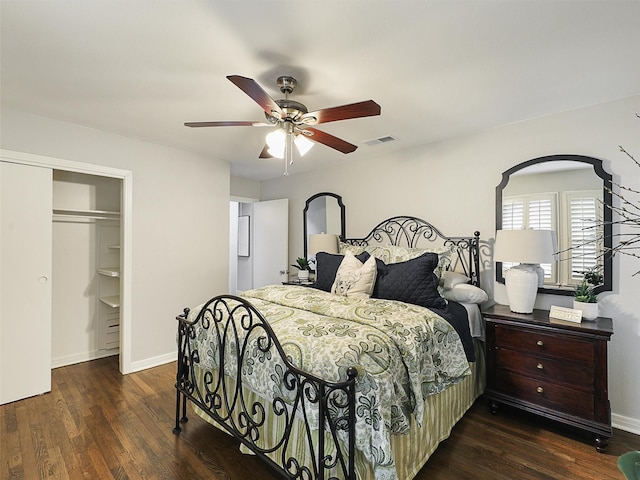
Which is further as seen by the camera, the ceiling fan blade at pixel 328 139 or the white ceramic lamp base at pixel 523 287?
the white ceramic lamp base at pixel 523 287

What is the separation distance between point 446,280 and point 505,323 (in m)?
0.58

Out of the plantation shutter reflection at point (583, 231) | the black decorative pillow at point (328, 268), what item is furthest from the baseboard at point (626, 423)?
the black decorative pillow at point (328, 268)

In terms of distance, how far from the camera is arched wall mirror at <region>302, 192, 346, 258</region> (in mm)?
4281

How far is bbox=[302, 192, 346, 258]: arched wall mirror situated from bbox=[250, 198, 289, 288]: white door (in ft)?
1.17

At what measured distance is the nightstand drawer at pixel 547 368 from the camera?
2.18 meters

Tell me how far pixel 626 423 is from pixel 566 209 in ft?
5.33

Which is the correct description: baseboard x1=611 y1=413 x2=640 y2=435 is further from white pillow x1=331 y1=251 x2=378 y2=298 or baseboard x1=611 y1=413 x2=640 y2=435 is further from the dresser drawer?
white pillow x1=331 y1=251 x2=378 y2=298

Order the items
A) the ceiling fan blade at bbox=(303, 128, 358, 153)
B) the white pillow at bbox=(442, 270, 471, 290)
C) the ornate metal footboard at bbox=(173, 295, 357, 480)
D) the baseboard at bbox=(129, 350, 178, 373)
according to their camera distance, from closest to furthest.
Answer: the ornate metal footboard at bbox=(173, 295, 357, 480), the ceiling fan blade at bbox=(303, 128, 358, 153), the white pillow at bbox=(442, 270, 471, 290), the baseboard at bbox=(129, 350, 178, 373)

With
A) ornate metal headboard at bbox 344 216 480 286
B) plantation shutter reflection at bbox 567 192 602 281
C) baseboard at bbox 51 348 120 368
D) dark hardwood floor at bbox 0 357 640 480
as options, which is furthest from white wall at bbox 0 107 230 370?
plantation shutter reflection at bbox 567 192 602 281

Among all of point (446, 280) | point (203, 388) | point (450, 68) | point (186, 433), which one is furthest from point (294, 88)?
point (186, 433)

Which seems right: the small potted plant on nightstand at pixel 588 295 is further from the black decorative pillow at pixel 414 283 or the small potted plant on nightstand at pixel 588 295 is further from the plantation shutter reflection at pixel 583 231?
the black decorative pillow at pixel 414 283

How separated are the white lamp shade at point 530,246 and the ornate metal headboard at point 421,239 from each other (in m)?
0.54

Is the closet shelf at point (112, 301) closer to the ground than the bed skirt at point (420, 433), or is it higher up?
higher up

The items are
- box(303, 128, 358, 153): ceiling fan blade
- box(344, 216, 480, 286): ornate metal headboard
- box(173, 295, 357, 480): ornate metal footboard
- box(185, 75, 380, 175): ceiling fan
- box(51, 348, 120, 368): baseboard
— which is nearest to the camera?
box(173, 295, 357, 480): ornate metal footboard
